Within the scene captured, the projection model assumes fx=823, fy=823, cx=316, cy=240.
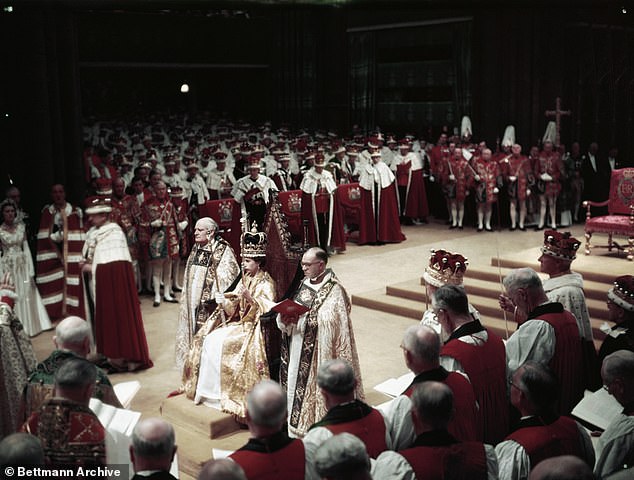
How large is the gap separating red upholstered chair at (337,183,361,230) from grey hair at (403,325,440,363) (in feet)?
33.0

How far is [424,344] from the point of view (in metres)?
4.41

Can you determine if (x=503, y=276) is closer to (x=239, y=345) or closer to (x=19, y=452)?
(x=239, y=345)

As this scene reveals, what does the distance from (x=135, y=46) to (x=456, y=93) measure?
900cm

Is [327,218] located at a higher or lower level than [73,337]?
lower

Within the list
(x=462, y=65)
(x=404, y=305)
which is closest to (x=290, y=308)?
(x=404, y=305)

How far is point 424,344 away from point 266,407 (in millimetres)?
1080

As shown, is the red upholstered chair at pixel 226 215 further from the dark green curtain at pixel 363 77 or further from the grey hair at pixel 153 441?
the dark green curtain at pixel 363 77

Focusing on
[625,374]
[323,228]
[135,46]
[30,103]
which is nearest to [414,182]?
[323,228]

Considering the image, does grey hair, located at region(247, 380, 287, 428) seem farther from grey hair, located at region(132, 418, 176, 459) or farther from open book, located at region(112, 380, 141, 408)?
open book, located at region(112, 380, 141, 408)

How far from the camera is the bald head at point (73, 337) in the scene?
15.7 ft

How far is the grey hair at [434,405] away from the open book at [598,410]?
1.74 meters

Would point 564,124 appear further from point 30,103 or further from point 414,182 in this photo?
point 30,103

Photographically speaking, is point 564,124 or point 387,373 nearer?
point 387,373

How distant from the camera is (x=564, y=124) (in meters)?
18.2
